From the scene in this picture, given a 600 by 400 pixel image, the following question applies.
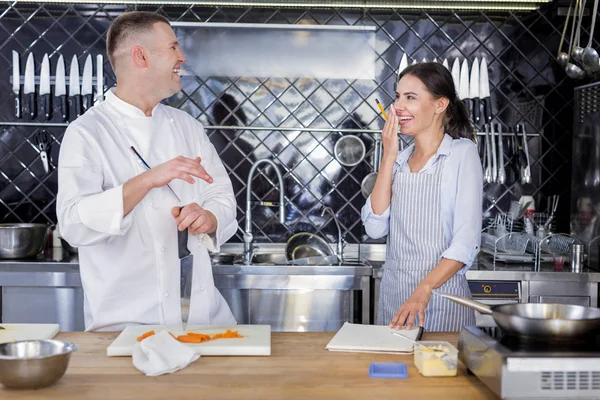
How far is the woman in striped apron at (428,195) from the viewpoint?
8.55ft

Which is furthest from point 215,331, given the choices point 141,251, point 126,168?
point 126,168

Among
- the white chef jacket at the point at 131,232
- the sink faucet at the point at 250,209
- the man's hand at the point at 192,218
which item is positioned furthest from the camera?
the sink faucet at the point at 250,209

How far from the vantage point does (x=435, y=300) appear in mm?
2648

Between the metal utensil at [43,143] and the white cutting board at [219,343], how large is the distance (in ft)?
7.72

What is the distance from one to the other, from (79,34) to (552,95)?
107 inches

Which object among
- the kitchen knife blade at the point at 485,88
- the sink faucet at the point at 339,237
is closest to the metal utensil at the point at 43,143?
the sink faucet at the point at 339,237

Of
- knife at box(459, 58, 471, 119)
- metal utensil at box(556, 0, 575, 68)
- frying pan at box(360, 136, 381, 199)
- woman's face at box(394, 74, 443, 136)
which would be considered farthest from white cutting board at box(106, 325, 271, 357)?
metal utensil at box(556, 0, 575, 68)

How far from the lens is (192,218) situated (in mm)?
2205

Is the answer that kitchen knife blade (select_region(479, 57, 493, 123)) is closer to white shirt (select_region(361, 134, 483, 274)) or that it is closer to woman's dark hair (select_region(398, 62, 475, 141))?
woman's dark hair (select_region(398, 62, 475, 141))

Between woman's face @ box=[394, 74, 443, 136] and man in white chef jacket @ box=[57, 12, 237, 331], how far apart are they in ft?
2.20

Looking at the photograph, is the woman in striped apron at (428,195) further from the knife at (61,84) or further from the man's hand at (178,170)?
the knife at (61,84)

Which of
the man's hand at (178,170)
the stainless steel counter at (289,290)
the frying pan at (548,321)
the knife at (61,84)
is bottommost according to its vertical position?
the stainless steel counter at (289,290)

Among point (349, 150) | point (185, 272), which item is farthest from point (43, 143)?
point (185, 272)

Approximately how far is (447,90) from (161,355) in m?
1.42
